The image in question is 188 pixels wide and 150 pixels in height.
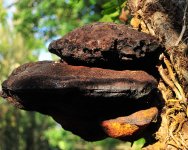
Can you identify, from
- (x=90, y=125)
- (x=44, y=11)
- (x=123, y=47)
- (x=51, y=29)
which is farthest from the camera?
(x=51, y=29)

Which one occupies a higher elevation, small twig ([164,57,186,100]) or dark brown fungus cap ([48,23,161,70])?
dark brown fungus cap ([48,23,161,70])

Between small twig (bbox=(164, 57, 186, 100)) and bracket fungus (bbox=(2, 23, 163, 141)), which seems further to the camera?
small twig (bbox=(164, 57, 186, 100))

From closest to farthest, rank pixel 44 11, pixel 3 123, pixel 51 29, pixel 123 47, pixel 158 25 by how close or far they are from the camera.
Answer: pixel 123 47 < pixel 158 25 < pixel 44 11 < pixel 51 29 < pixel 3 123

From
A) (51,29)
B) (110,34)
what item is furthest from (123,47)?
(51,29)

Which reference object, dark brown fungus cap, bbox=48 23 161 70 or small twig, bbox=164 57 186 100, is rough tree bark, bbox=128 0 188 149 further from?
dark brown fungus cap, bbox=48 23 161 70

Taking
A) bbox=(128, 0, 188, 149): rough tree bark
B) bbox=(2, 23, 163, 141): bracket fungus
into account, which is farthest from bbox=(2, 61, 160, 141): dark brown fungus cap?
bbox=(128, 0, 188, 149): rough tree bark

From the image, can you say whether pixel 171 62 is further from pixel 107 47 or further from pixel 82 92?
pixel 82 92

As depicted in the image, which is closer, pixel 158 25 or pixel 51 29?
pixel 158 25

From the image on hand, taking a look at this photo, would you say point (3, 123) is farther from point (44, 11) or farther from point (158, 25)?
point (158, 25)
